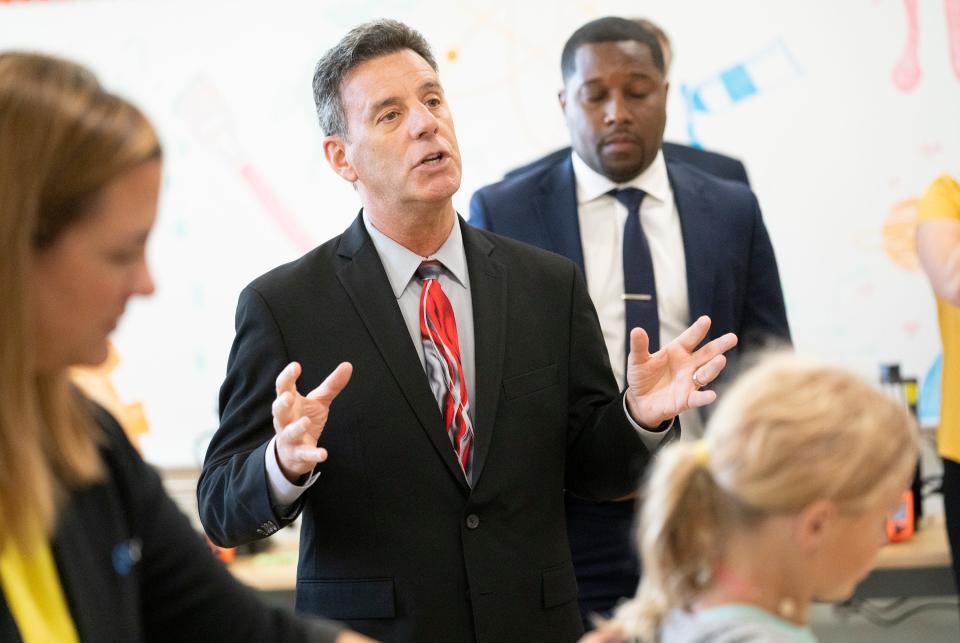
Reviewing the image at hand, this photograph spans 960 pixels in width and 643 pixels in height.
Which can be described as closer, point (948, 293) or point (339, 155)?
point (339, 155)

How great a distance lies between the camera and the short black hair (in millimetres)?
2902

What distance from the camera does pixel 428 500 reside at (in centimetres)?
204

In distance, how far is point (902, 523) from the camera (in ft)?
12.2

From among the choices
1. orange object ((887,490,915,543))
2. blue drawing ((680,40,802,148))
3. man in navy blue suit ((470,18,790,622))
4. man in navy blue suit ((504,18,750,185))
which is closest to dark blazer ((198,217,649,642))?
man in navy blue suit ((470,18,790,622))

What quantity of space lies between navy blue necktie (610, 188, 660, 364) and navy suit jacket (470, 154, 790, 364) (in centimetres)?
9

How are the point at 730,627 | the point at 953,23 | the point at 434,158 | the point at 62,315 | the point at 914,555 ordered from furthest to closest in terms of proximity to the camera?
the point at 953,23
the point at 914,555
the point at 434,158
the point at 730,627
the point at 62,315

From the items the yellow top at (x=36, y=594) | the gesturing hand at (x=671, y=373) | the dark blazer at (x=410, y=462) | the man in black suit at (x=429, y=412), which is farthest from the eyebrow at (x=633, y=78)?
the yellow top at (x=36, y=594)

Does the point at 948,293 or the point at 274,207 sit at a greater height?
the point at 274,207

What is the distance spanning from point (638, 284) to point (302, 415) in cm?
115

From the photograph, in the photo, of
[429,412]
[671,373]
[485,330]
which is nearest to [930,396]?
[671,373]

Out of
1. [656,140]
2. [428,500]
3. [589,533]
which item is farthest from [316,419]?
[656,140]

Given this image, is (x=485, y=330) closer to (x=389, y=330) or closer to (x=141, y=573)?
(x=389, y=330)

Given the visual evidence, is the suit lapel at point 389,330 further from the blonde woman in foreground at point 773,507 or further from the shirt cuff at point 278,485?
the blonde woman in foreground at point 773,507

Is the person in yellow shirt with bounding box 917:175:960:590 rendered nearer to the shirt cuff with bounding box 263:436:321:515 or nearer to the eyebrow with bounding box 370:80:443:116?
the eyebrow with bounding box 370:80:443:116
